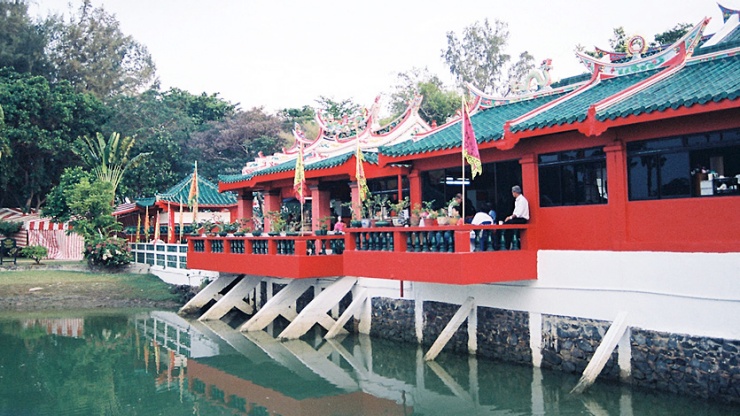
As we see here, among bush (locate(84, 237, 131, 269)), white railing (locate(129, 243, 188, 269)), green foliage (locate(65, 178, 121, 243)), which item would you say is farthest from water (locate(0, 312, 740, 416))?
green foliage (locate(65, 178, 121, 243))

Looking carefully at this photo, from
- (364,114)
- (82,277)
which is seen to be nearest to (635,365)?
(364,114)

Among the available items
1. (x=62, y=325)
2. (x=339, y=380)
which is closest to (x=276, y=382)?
(x=339, y=380)

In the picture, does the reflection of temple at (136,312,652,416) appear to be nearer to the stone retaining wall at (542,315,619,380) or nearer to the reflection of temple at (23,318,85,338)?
the stone retaining wall at (542,315,619,380)

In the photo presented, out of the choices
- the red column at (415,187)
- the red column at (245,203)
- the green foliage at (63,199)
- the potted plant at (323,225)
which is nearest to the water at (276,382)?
the potted plant at (323,225)

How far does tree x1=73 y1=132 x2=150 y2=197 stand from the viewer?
31.4 m

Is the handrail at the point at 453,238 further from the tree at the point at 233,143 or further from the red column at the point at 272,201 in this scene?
the tree at the point at 233,143

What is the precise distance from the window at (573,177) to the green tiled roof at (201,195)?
688 inches

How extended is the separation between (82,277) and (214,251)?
25.6ft

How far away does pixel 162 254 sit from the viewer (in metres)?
24.8

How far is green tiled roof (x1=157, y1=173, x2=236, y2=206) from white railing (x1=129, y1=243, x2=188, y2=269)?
210 centimetres

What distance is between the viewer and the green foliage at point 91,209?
26.3 metres

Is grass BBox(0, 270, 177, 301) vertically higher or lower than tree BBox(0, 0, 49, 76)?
lower

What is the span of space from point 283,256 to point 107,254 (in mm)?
12836

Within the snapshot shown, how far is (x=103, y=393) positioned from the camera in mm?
11633
